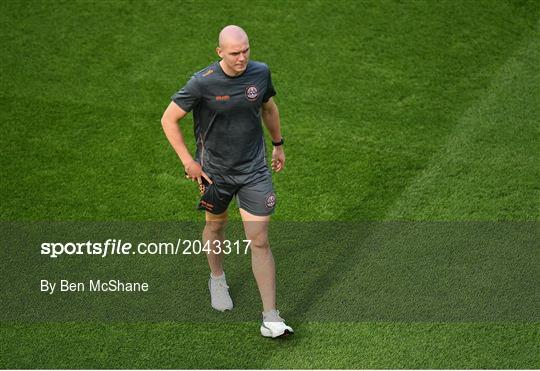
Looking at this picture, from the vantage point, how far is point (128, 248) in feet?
24.9

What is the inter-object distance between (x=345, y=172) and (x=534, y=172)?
1548 mm

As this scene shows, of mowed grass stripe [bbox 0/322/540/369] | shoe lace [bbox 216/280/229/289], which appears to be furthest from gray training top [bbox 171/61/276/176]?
mowed grass stripe [bbox 0/322/540/369]

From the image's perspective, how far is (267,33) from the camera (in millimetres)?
9945

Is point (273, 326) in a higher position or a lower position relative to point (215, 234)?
lower

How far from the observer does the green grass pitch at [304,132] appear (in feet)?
21.8

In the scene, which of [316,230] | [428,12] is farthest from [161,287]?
[428,12]

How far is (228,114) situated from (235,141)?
21 centimetres

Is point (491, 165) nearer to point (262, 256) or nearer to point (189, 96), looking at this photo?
point (262, 256)

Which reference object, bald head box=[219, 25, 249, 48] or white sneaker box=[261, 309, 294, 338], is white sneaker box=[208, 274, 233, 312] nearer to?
white sneaker box=[261, 309, 294, 338]

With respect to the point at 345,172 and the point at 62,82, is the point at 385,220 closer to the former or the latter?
the point at 345,172

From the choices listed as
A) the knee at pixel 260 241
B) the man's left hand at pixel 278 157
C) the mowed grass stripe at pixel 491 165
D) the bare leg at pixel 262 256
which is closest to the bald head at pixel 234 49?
the man's left hand at pixel 278 157

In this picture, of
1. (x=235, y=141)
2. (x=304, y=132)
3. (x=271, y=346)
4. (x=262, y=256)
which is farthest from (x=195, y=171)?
(x=304, y=132)

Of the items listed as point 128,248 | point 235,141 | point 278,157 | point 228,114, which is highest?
point 228,114

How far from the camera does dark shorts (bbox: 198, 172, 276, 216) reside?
6441 mm
